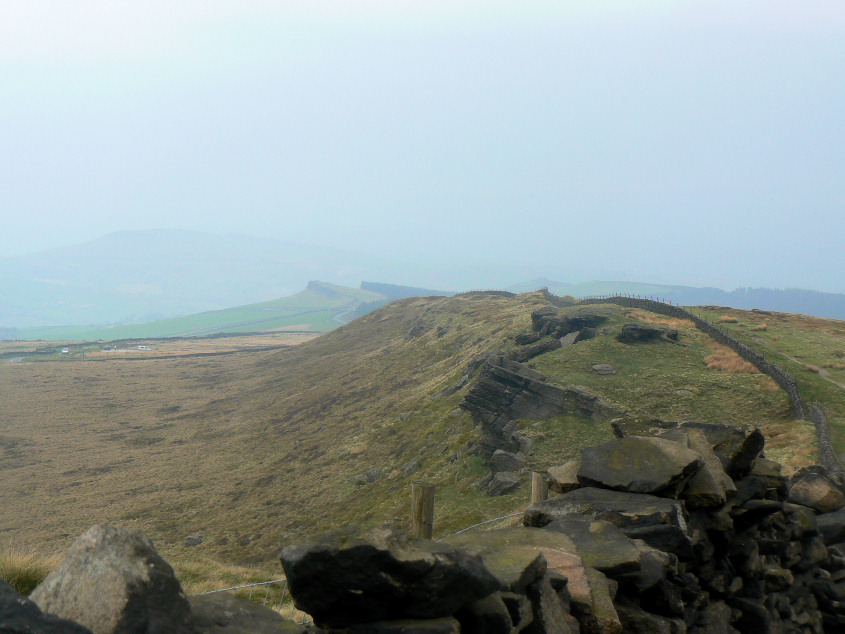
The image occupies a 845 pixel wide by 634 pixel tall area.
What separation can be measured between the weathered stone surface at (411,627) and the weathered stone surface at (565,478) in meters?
7.73

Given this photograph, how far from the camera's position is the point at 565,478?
1403 cm

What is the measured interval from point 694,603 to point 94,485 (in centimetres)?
5973

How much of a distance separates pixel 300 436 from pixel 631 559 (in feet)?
196

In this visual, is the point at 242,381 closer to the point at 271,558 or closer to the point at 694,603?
the point at 271,558

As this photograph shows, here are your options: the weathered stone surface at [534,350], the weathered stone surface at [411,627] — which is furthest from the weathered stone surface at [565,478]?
the weathered stone surface at [534,350]

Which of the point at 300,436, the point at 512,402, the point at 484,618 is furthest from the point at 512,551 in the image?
the point at 300,436

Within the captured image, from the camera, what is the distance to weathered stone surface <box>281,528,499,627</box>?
654cm

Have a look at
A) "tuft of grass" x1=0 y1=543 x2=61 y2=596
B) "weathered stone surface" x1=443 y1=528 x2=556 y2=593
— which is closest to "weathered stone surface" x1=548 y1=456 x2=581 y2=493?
"weathered stone surface" x1=443 y1=528 x2=556 y2=593

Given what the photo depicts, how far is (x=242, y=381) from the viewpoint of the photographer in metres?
114

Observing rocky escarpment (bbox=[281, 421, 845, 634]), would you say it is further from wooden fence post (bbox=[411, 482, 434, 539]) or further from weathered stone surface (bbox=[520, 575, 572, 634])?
wooden fence post (bbox=[411, 482, 434, 539])

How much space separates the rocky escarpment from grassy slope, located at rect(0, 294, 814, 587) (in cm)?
1180

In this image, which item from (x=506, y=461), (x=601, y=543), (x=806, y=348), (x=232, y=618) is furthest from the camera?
(x=806, y=348)

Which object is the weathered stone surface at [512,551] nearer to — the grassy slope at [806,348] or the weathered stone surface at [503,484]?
the weathered stone surface at [503,484]

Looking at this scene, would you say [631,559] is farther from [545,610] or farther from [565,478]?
[565,478]
